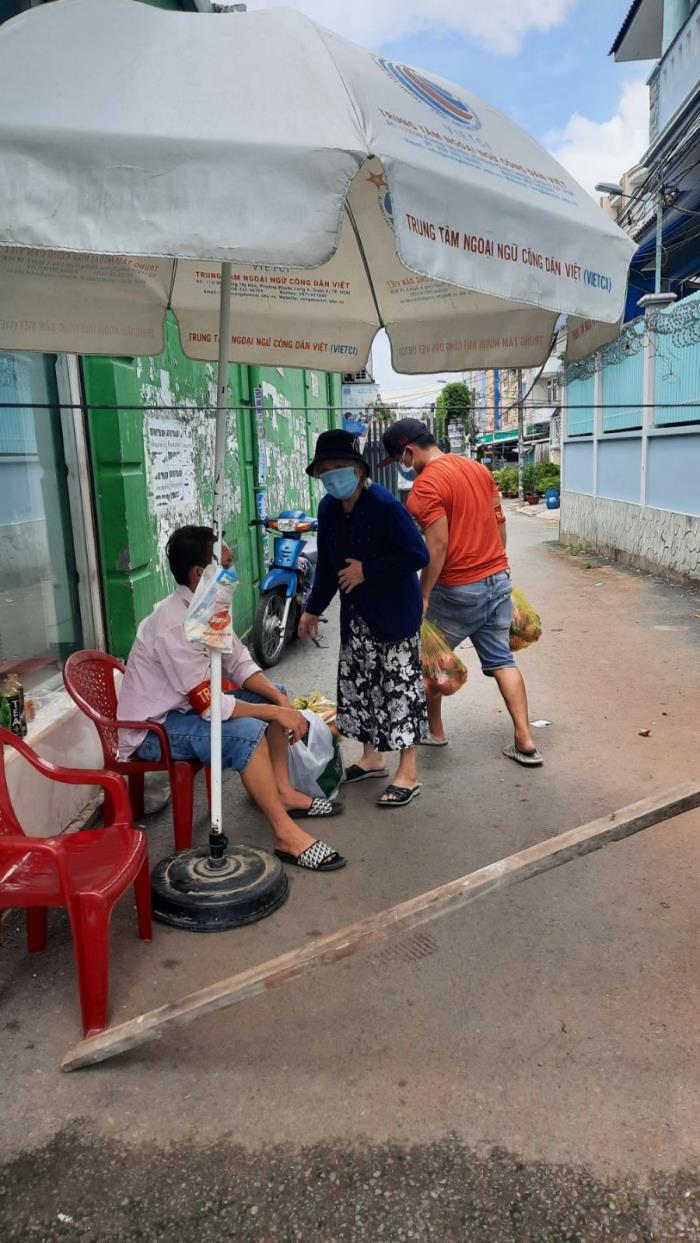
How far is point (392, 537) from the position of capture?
3551 mm

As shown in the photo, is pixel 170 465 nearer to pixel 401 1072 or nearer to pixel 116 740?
pixel 116 740

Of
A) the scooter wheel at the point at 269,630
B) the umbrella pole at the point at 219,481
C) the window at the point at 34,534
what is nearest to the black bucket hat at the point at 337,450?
the umbrella pole at the point at 219,481

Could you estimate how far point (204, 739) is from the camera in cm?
311

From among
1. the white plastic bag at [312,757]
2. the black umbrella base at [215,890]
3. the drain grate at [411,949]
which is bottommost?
the drain grate at [411,949]

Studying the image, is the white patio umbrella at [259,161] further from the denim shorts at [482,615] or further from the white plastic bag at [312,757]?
the denim shorts at [482,615]

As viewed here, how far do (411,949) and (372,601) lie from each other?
4.94ft

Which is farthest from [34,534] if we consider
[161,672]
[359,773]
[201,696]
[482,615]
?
[482,615]

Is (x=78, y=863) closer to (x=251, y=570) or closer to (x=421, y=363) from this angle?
(x=421, y=363)

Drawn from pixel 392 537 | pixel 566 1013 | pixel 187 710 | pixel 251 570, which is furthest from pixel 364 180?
pixel 251 570

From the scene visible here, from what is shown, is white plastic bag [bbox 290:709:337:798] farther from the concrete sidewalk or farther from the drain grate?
the drain grate

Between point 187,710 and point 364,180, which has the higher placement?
point 364,180

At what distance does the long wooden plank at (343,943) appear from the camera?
199 cm

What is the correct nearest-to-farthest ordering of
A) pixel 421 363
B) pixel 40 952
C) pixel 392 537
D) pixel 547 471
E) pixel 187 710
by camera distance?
pixel 40 952, pixel 187 710, pixel 392 537, pixel 421 363, pixel 547 471

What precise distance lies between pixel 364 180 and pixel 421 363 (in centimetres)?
146
